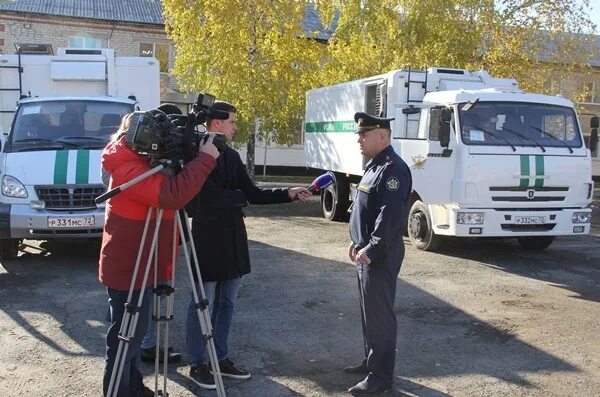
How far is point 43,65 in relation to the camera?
36.1 feet

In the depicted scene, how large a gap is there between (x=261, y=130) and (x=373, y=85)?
708cm

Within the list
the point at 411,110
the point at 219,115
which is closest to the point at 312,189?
the point at 219,115

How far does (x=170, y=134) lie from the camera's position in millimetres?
3443

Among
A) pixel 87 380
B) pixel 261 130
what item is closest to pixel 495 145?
pixel 87 380

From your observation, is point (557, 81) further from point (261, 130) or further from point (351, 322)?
point (351, 322)

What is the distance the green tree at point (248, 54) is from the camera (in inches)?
629

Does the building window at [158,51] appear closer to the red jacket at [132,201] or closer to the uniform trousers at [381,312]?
the uniform trousers at [381,312]

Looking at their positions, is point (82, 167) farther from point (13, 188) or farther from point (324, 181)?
point (324, 181)

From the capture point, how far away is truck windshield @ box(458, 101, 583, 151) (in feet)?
29.3

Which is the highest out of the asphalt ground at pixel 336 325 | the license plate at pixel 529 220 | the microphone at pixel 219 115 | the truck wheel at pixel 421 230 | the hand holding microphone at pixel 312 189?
the microphone at pixel 219 115

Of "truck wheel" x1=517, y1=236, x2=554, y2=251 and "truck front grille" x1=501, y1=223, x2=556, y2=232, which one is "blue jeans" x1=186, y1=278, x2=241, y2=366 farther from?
"truck wheel" x1=517, y1=236, x2=554, y2=251

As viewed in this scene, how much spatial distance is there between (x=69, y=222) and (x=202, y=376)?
13.2 feet

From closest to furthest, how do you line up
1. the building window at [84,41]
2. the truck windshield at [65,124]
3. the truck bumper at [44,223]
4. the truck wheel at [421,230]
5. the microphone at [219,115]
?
the microphone at [219,115] < the truck bumper at [44,223] < the truck windshield at [65,124] < the truck wheel at [421,230] < the building window at [84,41]

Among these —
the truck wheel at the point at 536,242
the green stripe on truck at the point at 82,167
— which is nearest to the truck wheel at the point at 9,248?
the green stripe on truck at the point at 82,167
